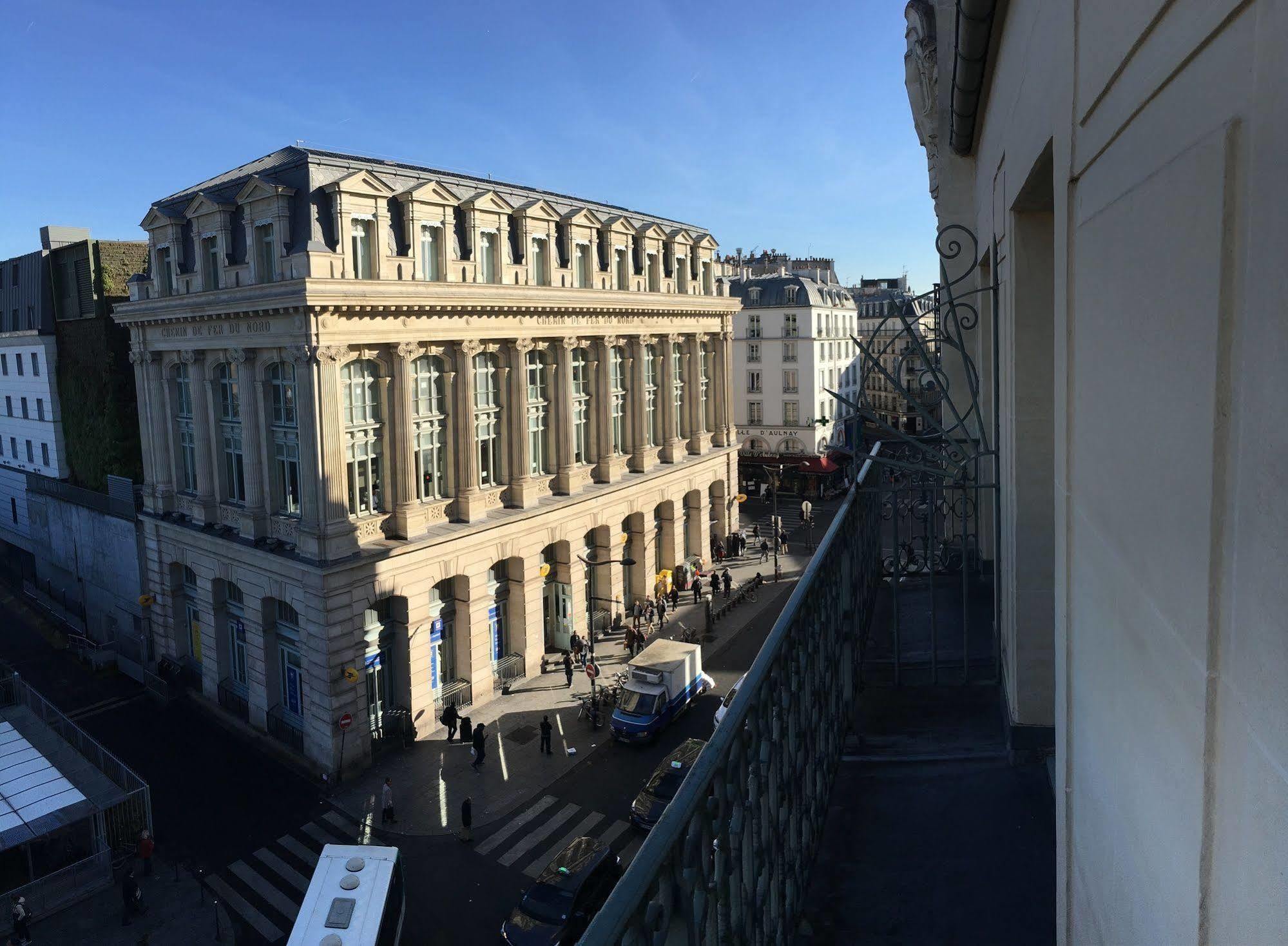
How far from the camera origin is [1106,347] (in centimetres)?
324

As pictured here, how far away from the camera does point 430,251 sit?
3259cm

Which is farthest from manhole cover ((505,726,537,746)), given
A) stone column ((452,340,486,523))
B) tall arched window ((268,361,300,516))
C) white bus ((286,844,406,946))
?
white bus ((286,844,406,946))

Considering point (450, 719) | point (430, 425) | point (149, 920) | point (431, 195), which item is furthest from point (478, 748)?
point (431, 195)

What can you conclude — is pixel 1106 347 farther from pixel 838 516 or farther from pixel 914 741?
pixel 914 741

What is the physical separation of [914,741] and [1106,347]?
198 inches

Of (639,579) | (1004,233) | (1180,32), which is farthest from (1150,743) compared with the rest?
(639,579)

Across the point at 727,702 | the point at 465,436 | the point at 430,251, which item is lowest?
the point at 727,702

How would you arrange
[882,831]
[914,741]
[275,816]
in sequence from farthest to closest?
[275,816]
[914,741]
[882,831]

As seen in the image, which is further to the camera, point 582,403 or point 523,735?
point 582,403

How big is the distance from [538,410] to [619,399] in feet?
20.3

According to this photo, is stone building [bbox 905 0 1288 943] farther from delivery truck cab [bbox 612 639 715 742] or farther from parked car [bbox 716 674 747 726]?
delivery truck cab [bbox 612 639 715 742]

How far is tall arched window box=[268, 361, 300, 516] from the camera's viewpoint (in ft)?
100

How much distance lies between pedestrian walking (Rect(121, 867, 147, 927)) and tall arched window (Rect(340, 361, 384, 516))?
39.5 ft

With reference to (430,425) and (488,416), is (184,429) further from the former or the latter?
(488,416)
